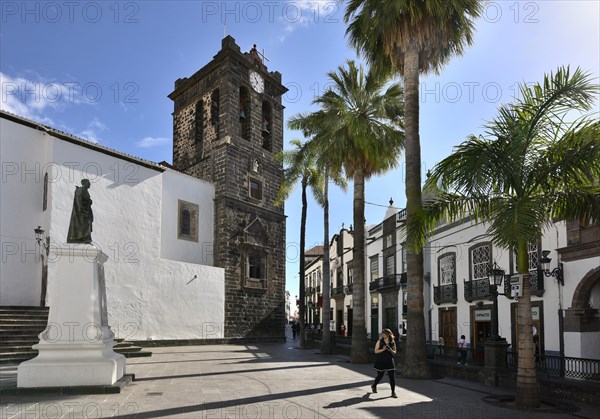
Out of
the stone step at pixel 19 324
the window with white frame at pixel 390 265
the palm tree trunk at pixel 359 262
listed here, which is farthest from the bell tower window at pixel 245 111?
the stone step at pixel 19 324

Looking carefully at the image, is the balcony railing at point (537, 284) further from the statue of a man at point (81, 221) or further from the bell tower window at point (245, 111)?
the bell tower window at point (245, 111)

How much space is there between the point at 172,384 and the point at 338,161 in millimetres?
10683

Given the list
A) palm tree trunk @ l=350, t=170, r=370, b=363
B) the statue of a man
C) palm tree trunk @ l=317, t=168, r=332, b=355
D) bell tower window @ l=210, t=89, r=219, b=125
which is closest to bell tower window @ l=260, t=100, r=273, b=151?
bell tower window @ l=210, t=89, r=219, b=125

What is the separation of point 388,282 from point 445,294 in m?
7.47

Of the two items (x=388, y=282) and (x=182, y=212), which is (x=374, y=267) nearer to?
(x=388, y=282)

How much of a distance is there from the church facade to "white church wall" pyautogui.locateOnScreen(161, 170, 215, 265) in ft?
0.20

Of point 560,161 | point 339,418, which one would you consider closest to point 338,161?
point 560,161

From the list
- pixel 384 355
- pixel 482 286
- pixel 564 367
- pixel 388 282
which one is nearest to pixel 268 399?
pixel 384 355

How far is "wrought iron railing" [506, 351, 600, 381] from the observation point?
11.7 metres

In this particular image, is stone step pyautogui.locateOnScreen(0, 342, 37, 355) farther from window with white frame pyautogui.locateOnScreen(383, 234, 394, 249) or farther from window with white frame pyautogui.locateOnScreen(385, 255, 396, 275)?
window with white frame pyautogui.locateOnScreen(383, 234, 394, 249)

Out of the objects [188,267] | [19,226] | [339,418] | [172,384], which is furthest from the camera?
[188,267]

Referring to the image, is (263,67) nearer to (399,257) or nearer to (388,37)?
(399,257)

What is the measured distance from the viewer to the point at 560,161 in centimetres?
927

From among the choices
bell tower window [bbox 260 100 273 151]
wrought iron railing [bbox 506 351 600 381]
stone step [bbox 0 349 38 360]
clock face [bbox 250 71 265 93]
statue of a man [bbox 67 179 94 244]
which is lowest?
stone step [bbox 0 349 38 360]
